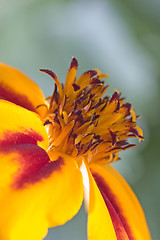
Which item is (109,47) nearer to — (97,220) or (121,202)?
(121,202)

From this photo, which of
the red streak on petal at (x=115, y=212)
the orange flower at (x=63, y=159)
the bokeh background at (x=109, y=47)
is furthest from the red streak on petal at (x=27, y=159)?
the bokeh background at (x=109, y=47)

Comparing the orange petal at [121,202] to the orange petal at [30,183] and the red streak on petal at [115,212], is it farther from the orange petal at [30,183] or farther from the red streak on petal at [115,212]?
the orange petal at [30,183]

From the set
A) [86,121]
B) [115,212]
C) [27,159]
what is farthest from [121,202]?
[27,159]

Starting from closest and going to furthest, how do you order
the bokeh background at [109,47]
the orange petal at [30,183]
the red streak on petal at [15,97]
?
the orange petal at [30,183], the red streak on petal at [15,97], the bokeh background at [109,47]

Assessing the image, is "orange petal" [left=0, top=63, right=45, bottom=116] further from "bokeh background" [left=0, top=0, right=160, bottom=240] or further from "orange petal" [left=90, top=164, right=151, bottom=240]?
"bokeh background" [left=0, top=0, right=160, bottom=240]

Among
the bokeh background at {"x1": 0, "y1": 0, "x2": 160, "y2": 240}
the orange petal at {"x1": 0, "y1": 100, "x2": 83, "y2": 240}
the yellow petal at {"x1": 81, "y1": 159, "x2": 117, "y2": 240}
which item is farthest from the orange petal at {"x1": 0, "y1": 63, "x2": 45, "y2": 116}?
the bokeh background at {"x1": 0, "y1": 0, "x2": 160, "y2": 240}

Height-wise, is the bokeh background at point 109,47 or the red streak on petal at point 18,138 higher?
the bokeh background at point 109,47

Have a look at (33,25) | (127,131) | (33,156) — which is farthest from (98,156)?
(33,25)
